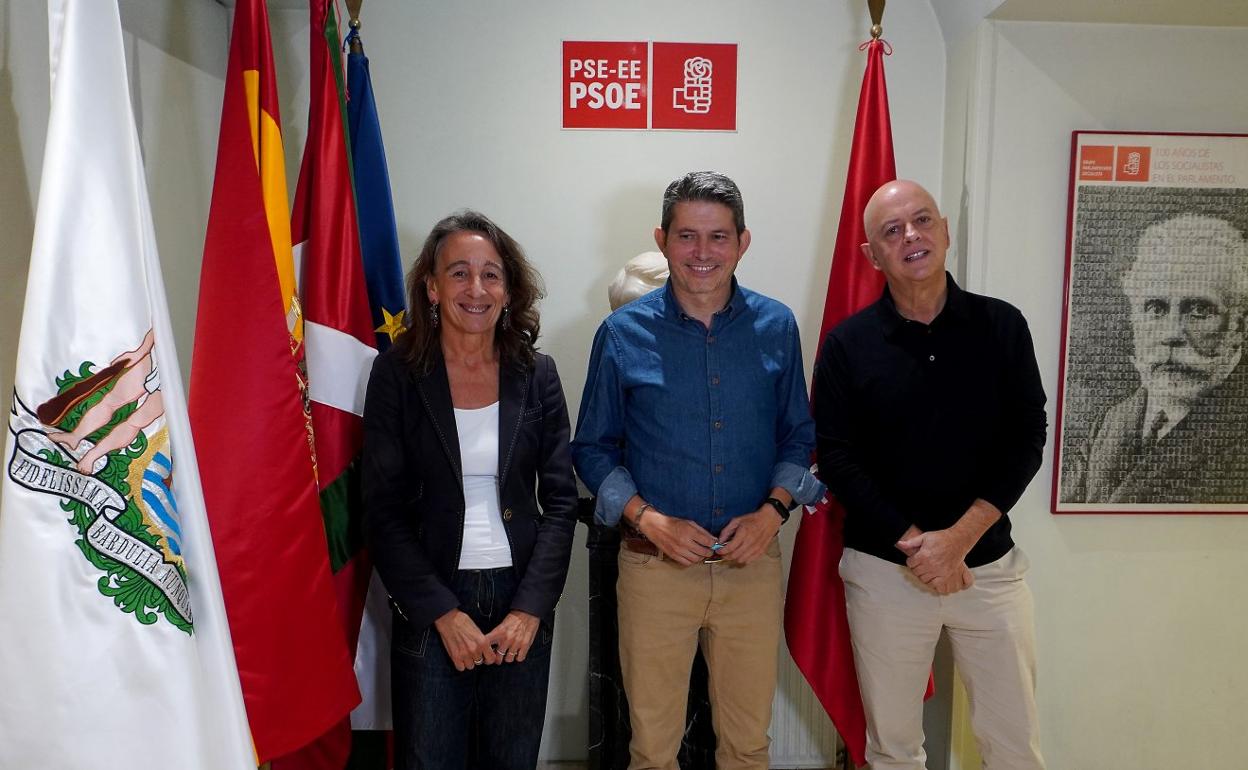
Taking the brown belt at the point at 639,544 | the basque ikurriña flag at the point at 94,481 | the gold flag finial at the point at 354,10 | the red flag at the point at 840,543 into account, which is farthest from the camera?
the red flag at the point at 840,543

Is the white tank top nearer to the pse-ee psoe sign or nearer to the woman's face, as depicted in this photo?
the woman's face

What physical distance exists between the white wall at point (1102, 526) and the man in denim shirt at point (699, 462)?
95 centimetres

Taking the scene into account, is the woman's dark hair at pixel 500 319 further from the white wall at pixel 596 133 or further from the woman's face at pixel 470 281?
the white wall at pixel 596 133

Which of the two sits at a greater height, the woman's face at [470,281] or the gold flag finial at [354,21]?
the gold flag finial at [354,21]

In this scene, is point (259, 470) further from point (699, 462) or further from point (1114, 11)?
point (1114, 11)

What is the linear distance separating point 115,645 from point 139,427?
33cm

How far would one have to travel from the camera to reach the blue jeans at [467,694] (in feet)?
5.51

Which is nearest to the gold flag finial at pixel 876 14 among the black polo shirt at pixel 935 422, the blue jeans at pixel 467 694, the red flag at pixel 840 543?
the red flag at pixel 840 543

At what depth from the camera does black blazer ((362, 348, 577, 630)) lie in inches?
65.1

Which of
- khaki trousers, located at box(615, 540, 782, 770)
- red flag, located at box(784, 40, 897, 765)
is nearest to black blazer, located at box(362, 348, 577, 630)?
khaki trousers, located at box(615, 540, 782, 770)

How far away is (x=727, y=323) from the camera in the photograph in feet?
6.15

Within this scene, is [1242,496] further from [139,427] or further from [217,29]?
[217,29]

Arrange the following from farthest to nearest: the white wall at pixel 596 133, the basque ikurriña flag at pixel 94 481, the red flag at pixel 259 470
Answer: the white wall at pixel 596 133
the red flag at pixel 259 470
the basque ikurriña flag at pixel 94 481

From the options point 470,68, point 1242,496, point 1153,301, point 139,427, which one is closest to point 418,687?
point 139,427
